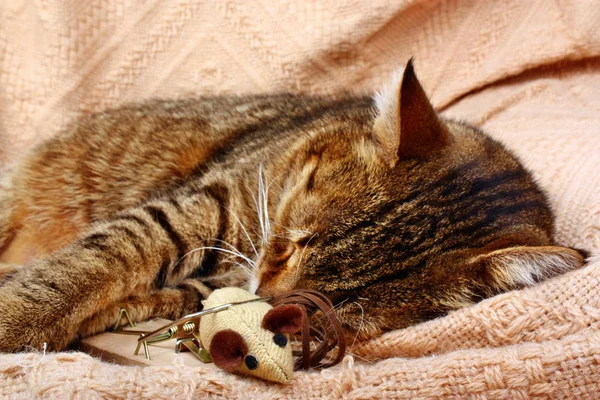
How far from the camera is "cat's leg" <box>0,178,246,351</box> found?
4.04ft

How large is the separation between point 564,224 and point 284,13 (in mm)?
1491

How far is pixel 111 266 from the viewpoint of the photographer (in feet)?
4.41

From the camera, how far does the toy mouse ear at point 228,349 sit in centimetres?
98

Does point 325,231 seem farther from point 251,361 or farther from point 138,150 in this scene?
point 138,150

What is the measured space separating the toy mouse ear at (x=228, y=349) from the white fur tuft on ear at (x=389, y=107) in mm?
566

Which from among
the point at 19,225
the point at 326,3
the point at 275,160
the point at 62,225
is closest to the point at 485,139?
the point at 275,160

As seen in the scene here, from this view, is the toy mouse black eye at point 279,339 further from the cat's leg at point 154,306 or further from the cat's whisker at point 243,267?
the cat's leg at point 154,306

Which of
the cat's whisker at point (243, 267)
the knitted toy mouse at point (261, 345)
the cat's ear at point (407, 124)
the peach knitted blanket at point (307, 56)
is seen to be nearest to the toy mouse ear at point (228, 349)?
the knitted toy mouse at point (261, 345)

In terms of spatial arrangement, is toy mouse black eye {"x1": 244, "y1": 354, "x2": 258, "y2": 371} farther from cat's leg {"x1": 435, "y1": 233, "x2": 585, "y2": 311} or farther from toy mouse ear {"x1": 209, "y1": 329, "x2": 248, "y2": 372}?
cat's leg {"x1": 435, "y1": 233, "x2": 585, "y2": 311}

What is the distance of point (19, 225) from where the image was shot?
2018mm

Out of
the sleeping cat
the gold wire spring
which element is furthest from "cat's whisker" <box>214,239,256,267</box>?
the gold wire spring

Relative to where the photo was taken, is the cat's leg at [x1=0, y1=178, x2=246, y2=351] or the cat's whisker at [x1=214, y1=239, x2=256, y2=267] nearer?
the cat's leg at [x1=0, y1=178, x2=246, y2=351]

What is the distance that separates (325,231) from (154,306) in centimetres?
52

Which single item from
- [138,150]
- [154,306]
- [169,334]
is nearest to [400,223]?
[169,334]
